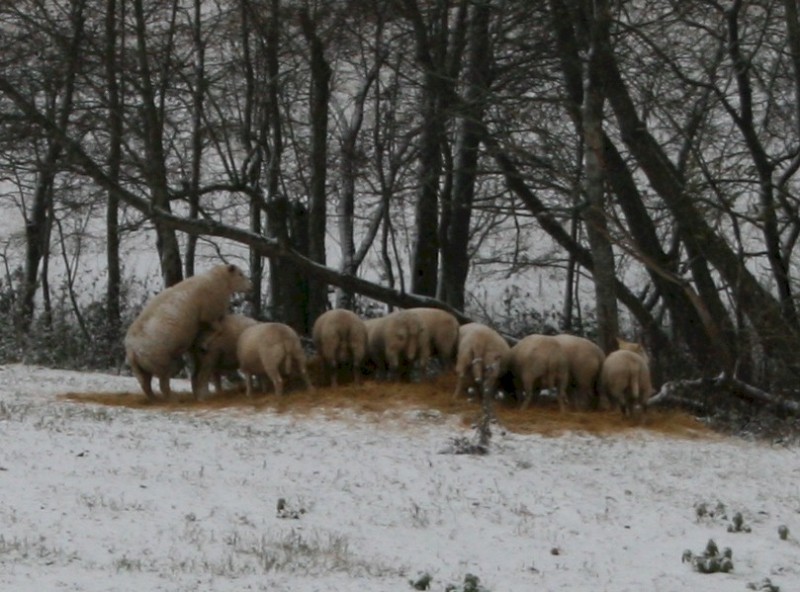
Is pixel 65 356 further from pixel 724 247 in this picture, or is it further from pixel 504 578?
pixel 504 578

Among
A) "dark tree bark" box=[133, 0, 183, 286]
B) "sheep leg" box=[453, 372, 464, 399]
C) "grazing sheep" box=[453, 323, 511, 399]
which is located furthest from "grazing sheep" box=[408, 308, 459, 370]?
"dark tree bark" box=[133, 0, 183, 286]

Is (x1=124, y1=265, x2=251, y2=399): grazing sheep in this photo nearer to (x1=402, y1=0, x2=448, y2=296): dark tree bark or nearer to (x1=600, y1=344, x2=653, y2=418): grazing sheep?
(x1=600, y1=344, x2=653, y2=418): grazing sheep

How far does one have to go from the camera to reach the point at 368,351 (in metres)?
15.6

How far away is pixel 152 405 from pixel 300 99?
11.5 metres

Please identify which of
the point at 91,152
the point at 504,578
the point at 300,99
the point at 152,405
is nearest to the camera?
the point at 504,578

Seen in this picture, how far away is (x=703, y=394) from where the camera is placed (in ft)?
53.3

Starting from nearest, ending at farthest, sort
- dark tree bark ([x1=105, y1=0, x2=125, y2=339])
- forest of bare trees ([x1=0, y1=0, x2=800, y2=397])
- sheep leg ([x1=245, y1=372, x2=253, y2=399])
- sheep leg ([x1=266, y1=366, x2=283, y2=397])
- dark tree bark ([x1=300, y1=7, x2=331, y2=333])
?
sheep leg ([x1=266, y1=366, x2=283, y2=397]), sheep leg ([x1=245, y1=372, x2=253, y2=399]), forest of bare trees ([x1=0, y1=0, x2=800, y2=397]), dark tree bark ([x1=300, y1=7, x2=331, y2=333]), dark tree bark ([x1=105, y1=0, x2=125, y2=339])

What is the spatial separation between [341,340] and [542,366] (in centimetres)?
217

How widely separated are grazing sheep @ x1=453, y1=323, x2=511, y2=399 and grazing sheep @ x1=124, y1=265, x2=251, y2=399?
275 cm

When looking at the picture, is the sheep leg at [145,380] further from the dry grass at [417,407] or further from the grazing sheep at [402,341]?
the grazing sheep at [402,341]

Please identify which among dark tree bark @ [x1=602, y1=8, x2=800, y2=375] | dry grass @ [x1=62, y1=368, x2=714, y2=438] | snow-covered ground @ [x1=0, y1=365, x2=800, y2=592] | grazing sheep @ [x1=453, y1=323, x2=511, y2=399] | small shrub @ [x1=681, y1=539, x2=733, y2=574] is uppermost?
dark tree bark @ [x1=602, y1=8, x2=800, y2=375]

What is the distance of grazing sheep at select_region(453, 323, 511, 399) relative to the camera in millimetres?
14250

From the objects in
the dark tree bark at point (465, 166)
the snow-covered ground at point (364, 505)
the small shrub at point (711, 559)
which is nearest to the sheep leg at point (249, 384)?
the snow-covered ground at point (364, 505)

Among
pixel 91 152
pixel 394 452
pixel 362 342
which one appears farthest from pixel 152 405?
pixel 91 152
